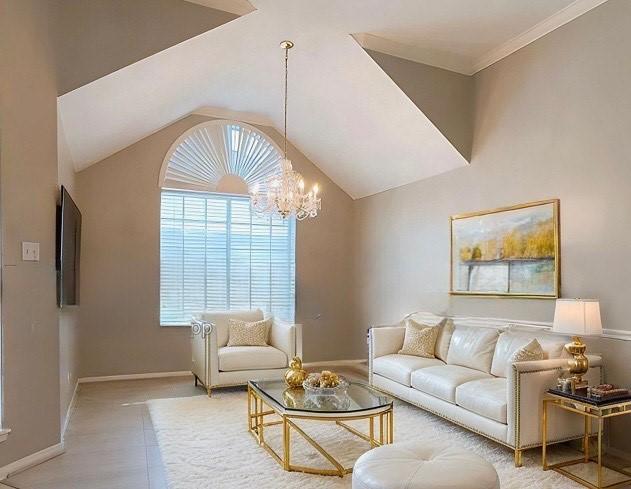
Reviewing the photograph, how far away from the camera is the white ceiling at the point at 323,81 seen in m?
4.06

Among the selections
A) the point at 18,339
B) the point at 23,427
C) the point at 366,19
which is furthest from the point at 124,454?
the point at 366,19

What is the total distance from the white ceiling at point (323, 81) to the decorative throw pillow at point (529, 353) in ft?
7.54

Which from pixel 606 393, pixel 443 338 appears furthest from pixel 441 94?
pixel 606 393

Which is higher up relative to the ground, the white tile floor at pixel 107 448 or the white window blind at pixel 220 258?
the white window blind at pixel 220 258

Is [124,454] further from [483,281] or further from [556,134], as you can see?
[556,134]

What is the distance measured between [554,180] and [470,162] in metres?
1.10

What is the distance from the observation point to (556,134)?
419 cm

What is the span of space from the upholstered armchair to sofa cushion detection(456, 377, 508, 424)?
220 cm

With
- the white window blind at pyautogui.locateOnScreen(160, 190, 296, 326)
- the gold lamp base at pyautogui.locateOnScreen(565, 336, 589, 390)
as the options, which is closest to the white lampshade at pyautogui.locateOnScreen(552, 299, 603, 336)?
the gold lamp base at pyautogui.locateOnScreen(565, 336, 589, 390)

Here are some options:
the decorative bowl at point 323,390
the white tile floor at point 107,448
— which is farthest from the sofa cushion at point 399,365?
the white tile floor at point 107,448

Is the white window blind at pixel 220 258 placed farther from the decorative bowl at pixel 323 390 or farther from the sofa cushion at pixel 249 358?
the decorative bowl at pixel 323 390

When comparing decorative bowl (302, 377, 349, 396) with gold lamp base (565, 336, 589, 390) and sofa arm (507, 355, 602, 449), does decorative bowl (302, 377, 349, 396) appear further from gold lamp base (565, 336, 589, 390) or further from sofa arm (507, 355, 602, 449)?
gold lamp base (565, 336, 589, 390)

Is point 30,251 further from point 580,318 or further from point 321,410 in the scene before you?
point 580,318

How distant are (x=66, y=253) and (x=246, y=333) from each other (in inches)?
93.0
